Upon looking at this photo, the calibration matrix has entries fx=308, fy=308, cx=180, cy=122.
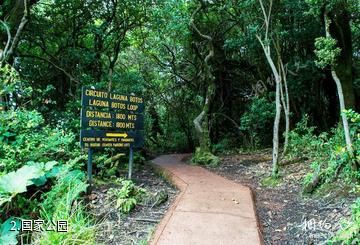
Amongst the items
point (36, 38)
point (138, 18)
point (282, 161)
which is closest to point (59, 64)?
point (36, 38)

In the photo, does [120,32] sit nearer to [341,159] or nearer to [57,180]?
[57,180]

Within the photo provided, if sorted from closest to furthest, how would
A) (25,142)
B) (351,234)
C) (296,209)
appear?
(351,234)
(296,209)
(25,142)

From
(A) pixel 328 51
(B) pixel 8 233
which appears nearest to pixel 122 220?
(B) pixel 8 233

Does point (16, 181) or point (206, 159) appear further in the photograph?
point (206, 159)

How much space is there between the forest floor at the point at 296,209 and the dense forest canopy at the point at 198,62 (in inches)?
19.4

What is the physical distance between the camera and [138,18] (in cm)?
988

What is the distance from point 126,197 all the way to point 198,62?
30.1ft

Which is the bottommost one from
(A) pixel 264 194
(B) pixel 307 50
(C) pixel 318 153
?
(A) pixel 264 194

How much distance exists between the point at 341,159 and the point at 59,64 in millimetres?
8104

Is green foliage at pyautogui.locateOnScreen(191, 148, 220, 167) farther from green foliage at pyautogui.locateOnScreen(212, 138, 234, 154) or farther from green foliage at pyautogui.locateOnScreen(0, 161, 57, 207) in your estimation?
green foliage at pyautogui.locateOnScreen(0, 161, 57, 207)

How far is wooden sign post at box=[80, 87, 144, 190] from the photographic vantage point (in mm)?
5297

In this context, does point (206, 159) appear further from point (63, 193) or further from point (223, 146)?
point (63, 193)

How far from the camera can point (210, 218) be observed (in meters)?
3.73

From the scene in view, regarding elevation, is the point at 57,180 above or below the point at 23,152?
below
